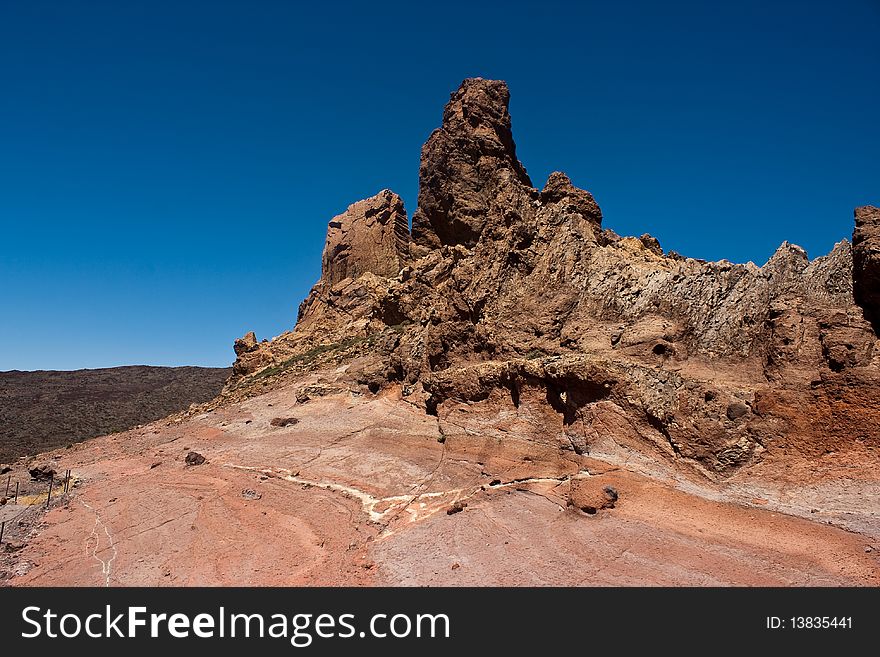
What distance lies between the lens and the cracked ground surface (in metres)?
10.4

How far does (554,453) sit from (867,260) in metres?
9.41

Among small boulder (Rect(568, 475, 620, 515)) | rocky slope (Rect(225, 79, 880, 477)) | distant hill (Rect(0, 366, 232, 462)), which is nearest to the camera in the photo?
rocky slope (Rect(225, 79, 880, 477))

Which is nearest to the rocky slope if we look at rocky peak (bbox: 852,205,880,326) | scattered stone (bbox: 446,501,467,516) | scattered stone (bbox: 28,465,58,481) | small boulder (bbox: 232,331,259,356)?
A: rocky peak (bbox: 852,205,880,326)

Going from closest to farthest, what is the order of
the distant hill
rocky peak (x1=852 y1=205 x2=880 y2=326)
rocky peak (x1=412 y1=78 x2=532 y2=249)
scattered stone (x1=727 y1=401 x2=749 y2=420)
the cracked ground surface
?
the cracked ground surface
rocky peak (x1=852 y1=205 x2=880 y2=326)
scattered stone (x1=727 y1=401 x2=749 y2=420)
rocky peak (x1=412 y1=78 x2=532 y2=249)
the distant hill

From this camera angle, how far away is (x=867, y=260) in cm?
1268

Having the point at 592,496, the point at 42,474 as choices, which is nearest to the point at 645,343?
the point at 592,496

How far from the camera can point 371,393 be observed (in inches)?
971

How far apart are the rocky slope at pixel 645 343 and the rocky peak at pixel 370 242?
2085cm

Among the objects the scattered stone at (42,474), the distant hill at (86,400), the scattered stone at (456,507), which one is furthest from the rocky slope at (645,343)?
the distant hill at (86,400)

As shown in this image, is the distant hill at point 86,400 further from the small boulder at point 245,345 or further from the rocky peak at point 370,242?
the rocky peak at point 370,242

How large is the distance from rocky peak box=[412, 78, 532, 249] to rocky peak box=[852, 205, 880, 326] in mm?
25759

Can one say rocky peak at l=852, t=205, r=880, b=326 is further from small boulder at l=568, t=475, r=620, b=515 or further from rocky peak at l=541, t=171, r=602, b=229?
rocky peak at l=541, t=171, r=602, b=229
